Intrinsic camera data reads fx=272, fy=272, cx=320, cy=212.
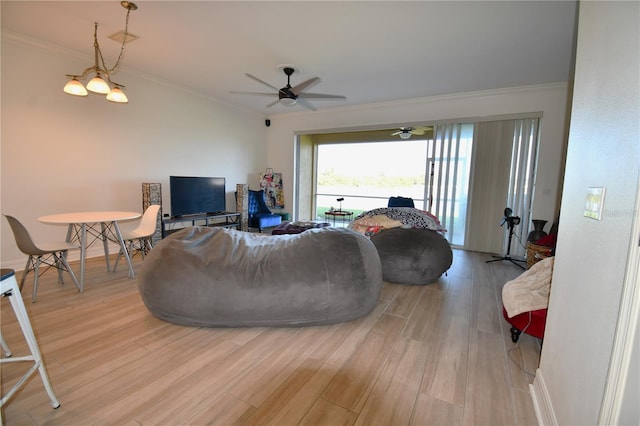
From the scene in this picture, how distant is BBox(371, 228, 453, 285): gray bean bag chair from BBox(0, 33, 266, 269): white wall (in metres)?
3.93

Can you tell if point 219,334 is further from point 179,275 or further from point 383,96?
point 383,96

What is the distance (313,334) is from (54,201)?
12.8 ft

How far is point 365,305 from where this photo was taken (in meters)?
2.33

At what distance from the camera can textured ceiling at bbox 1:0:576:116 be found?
2580 mm

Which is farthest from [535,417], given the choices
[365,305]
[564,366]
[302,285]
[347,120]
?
[347,120]

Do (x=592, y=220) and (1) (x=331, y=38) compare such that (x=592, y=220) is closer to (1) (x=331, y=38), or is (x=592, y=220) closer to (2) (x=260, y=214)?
(1) (x=331, y=38)

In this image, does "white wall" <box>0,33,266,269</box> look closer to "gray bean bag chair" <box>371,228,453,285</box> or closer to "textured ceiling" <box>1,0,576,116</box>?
"textured ceiling" <box>1,0,576,116</box>

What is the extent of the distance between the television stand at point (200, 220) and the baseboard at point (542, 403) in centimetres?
478

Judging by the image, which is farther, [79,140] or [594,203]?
[79,140]

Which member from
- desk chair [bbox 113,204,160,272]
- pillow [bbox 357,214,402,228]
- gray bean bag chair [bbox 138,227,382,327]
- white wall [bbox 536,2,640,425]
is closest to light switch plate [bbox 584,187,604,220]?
white wall [bbox 536,2,640,425]

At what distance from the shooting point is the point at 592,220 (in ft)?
3.61

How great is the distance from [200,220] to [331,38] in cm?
401

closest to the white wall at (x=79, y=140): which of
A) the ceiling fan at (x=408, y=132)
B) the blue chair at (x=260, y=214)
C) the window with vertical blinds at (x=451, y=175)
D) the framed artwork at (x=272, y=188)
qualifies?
the blue chair at (x=260, y=214)

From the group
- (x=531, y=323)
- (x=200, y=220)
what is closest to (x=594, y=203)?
(x=531, y=323)
